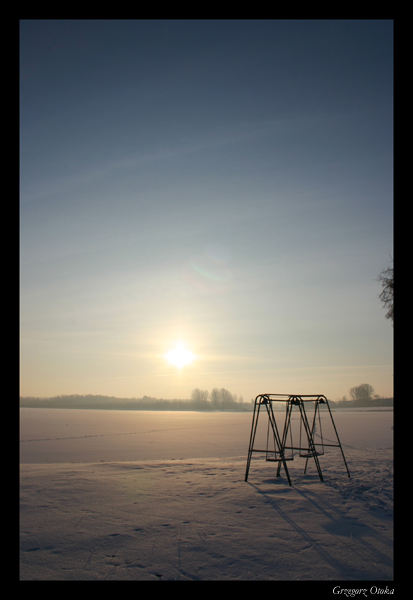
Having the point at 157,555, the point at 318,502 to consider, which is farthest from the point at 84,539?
the point at 318,502

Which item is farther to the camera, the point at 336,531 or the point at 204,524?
the point at 204,524

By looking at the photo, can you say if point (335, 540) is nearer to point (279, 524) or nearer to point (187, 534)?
point (279, 524)

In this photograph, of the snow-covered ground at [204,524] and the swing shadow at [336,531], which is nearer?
the snow-covered ground at [204,524]

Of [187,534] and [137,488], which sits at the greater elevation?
[187,534]

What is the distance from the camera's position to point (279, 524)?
7102 mm

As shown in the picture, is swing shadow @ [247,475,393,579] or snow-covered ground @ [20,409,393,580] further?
swing shadow @ [247,475,393,579]
